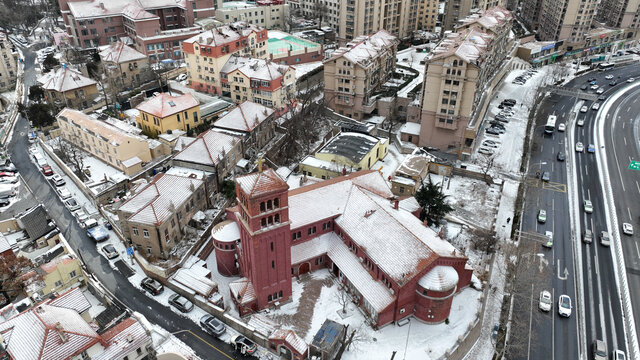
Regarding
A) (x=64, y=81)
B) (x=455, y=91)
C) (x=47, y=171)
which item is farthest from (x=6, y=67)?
(x=455, y=91)

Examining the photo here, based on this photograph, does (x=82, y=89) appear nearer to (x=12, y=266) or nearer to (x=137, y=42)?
(x=137, y=42)

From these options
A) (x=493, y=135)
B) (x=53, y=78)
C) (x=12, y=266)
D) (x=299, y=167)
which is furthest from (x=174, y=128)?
(x=493, y=135)

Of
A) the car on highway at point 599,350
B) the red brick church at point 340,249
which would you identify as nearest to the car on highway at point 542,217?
the red brick church at point 340,249

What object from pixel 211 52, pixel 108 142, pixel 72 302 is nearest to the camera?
pixel 72 302

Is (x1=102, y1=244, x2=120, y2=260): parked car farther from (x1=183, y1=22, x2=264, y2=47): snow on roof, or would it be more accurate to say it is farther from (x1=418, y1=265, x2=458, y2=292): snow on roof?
(x1=183, y1=22, x2=264, y2=47): snow on roof

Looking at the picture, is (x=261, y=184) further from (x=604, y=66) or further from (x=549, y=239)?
(x=604, y=66)

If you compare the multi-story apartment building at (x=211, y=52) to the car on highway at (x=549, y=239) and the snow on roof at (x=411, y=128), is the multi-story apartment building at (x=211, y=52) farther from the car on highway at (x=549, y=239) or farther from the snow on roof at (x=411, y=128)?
the car on highway at (x=549, y=239)
